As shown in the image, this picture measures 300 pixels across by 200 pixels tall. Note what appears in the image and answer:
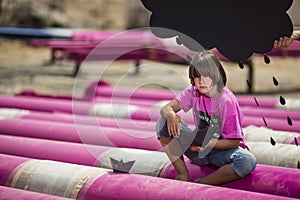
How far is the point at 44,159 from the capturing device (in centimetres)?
273

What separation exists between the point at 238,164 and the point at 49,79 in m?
5.84

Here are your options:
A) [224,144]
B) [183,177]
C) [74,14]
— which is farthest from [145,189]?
[74,14]

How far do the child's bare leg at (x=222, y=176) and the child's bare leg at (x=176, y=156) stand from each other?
101mm

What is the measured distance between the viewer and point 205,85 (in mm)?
2260

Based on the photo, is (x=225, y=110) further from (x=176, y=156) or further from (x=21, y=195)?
(x=21, y=195)

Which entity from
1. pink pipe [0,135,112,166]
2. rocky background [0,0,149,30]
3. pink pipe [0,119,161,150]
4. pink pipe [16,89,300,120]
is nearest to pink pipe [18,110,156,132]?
pink pipe [0,119,161,150]

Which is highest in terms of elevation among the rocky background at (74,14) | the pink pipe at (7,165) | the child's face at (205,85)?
the child's face at (205,85)

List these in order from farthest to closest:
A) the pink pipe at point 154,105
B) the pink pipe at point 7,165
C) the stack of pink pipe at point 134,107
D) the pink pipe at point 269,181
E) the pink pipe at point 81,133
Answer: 1. the pink pipe at point 154,105
2. the stack of pink pipe at point 134,107
3. the pink pipe at point 81,133
4. the pink pipe at point 7,165
5. the pink pipe at point 269,181

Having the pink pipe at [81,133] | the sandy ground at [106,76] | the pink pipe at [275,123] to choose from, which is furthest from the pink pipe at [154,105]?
the sandy ground at [106,76]

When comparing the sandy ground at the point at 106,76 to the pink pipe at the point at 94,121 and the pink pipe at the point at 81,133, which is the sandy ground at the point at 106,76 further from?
the pink pipe at the point at 81,133

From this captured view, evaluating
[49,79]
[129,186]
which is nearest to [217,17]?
[129,186]

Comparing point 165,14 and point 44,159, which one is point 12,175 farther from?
point 165,14

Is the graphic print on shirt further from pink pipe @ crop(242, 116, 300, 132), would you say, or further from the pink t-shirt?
pink pipe @ crop(242, 116, 300, 132)

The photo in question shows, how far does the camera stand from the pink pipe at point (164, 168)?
7.25 ft
